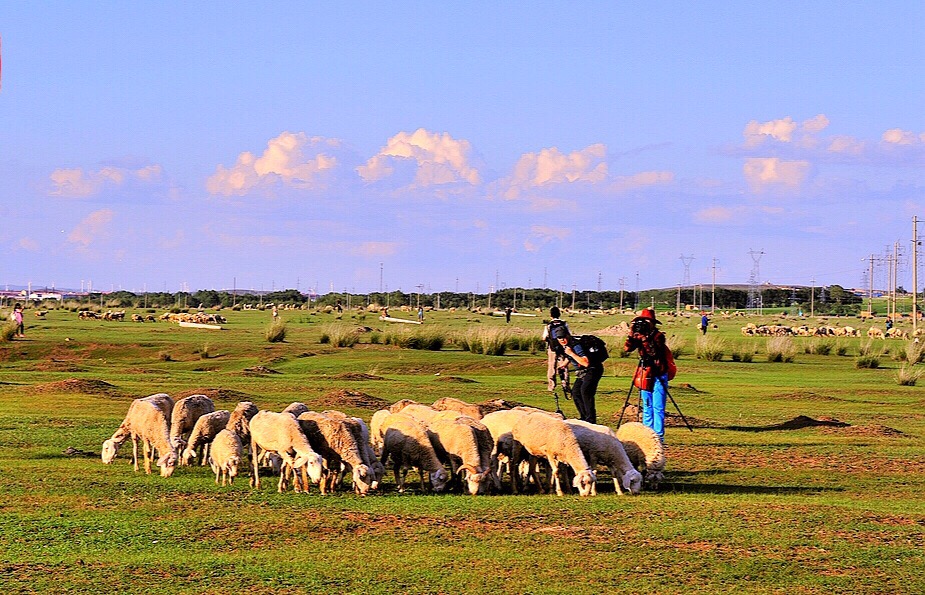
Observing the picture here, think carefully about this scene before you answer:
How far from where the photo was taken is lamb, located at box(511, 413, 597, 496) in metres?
15.7

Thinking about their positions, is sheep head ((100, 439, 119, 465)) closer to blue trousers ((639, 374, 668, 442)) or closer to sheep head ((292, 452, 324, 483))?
sheep head ((292, 452, 324, 483))

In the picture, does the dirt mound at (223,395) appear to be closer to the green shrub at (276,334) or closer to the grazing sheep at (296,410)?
the grazing sheep at (296,410)

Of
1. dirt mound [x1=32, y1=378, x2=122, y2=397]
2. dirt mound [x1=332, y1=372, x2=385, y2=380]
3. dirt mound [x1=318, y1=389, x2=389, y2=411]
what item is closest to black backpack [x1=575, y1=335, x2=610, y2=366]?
dirt mound [x1=318, y1=389, x2=389, y2=411]

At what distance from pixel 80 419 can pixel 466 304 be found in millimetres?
A: 150392

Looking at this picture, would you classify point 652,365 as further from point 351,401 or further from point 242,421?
point 351,401

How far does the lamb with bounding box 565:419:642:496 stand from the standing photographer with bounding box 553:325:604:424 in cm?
449

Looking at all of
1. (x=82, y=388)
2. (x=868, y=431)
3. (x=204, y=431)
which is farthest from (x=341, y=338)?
(x=204, y=431)

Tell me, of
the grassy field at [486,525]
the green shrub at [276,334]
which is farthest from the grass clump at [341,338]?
the grassy field at [486,525]

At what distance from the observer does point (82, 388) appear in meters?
30.4

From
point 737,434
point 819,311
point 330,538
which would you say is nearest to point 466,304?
point 819,311

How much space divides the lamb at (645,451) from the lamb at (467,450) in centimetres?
210

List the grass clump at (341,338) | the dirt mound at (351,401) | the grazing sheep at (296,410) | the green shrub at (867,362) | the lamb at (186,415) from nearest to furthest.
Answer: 1. the grazing sheep at (296,410)
2. the lamb at (186,415)
3. the dirt mound at (351,401)
4. the green shrub at (867,362)
5. the grass clump at (341,338)

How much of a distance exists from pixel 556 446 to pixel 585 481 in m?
0.66

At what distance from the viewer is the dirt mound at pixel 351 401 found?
2706cm
